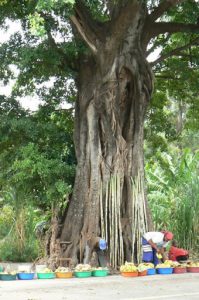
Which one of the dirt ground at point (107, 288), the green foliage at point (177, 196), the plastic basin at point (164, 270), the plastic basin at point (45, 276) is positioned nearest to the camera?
the dirt ground at point (107, 288)

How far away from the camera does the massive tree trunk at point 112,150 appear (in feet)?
38.1

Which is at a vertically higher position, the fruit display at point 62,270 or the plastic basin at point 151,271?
the fruit display at point 62,270

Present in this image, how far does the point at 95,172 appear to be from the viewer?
1183 centimetres

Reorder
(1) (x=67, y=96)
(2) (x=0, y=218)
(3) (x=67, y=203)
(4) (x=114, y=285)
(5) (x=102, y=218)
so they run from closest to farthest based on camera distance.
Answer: (4) (x=114, y=285) → (5) (x=102, y=218) → (3) (x=67, y=203) → (1) (x=67, y=96) → (2) (x=0, y=218)

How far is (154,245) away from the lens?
11.5 metres

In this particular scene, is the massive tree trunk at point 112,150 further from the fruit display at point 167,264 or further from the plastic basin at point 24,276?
the plastic basin at point 24,276

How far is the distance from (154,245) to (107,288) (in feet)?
9.34

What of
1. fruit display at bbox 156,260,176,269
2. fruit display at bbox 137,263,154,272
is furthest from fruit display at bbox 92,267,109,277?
fruit display at bbox 156,260,176,269

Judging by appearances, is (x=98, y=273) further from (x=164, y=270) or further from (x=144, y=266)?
(x=164, y=270)

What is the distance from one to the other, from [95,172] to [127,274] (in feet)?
8.04

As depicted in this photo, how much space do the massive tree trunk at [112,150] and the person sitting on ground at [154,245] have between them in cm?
29

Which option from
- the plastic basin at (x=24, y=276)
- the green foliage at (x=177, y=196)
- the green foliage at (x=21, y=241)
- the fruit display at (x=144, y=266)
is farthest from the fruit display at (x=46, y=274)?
the green foliage at (x=177, y=196)

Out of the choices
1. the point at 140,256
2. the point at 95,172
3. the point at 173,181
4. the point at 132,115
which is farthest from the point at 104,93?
the point at 173,181

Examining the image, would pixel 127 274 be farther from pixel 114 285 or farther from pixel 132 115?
pixel 132 115
